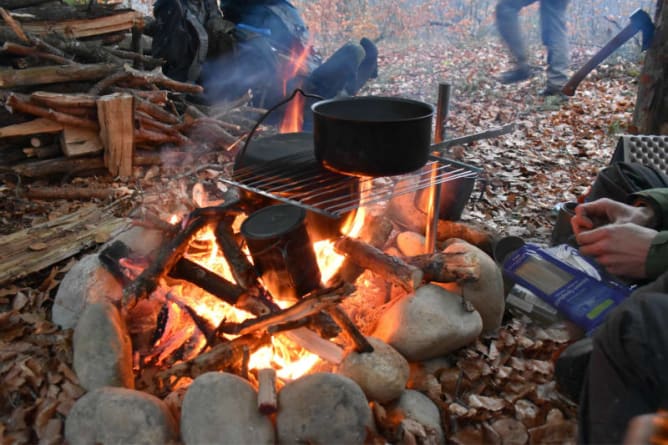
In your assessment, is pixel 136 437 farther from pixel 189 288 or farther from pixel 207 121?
pixel 207 121

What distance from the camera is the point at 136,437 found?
6.30 ft

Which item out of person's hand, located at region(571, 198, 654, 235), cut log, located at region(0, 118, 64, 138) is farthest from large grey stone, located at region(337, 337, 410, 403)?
cut log, located at region(0, 118, 64, 138)

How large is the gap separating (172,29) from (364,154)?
4847mm

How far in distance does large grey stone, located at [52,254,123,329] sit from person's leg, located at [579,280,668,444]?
241 cm

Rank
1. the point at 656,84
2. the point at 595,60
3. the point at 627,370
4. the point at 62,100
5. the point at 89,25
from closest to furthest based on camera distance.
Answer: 1. the point at 627,370
2. the point at 62,100
3. the point at 656,84
4. the point at 89,25
5. the point at 595,60

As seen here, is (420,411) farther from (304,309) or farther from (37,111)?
(37,111)

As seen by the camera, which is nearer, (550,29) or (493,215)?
(493,215)

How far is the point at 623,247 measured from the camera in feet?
7.50

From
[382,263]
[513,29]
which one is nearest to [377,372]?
[382,263]

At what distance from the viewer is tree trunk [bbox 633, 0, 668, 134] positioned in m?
4.72

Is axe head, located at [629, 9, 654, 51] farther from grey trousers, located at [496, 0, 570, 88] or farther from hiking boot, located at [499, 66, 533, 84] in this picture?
hiking boot, located at [499, 66, 533, 84]

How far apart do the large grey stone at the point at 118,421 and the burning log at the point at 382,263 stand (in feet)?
4.30

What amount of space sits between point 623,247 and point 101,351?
2.58m

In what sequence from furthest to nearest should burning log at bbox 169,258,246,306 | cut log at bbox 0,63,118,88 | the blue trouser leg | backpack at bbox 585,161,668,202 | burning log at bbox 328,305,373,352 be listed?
the blue trouser leg, cut log at bbox 0,63,118,88, backpack at bbox 585,161,668,202, burning log at bbox 169,258,246,306, burning log at bbox 328,305,373,352
